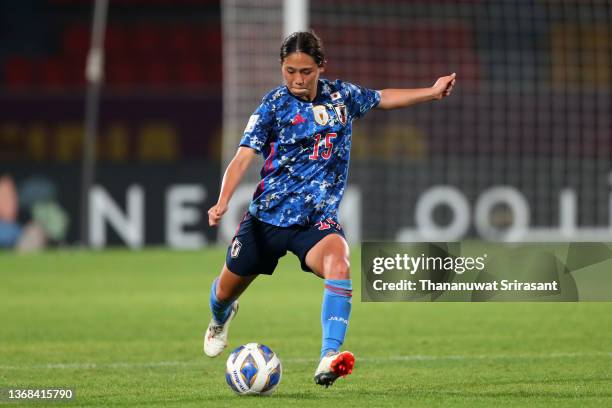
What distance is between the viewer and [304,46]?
5824 millimetres

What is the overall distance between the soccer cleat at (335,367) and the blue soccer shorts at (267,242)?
0.69 metres

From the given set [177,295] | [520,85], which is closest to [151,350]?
[177,295]

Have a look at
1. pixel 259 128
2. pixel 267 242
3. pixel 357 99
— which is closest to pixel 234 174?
pixel 259 128

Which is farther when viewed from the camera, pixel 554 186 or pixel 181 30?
pixel 181 30

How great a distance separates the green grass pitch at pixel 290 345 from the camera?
5.81 m

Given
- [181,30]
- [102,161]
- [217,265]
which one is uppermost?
[181,30]

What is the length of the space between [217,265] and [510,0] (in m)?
5.90

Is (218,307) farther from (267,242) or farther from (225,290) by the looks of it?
(267,242)

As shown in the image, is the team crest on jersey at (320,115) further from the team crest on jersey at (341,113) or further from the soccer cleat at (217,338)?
the soccer cleat at (217,338)

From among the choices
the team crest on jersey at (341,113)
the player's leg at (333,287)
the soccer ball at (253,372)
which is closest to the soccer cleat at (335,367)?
the player's leg at (333,287)

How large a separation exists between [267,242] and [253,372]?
0.69 metres

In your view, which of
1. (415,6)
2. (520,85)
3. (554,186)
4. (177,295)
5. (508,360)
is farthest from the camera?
(415,6)

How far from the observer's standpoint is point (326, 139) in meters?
6.00

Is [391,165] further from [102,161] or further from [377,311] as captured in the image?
[377,311]
